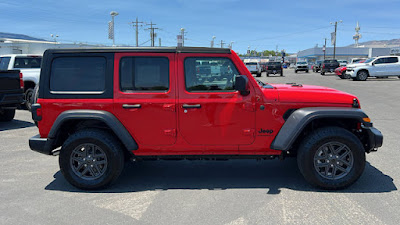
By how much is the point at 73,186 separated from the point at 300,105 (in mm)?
3222

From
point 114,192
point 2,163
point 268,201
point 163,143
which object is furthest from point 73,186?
point 268,201

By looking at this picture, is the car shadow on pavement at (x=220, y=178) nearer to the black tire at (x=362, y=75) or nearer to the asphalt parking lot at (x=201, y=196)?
the asphalt parking lot at (x=201, y=196)

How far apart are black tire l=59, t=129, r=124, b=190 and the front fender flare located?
209cm

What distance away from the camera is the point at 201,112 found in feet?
14.4

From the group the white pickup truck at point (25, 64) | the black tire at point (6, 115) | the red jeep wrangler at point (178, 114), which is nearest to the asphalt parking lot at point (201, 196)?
the red jeep wrangler at point (178, 114)

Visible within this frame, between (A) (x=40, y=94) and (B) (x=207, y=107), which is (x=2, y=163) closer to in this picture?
(A) (x=40, y=94)

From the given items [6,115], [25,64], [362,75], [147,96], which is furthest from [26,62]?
[362,75]

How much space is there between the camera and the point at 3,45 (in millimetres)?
48156

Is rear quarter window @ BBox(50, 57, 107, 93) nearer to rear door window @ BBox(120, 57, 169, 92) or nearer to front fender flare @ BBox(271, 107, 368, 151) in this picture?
rear door window @ BBox(120, 57, 169, 92)

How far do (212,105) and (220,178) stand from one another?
47.2 inches

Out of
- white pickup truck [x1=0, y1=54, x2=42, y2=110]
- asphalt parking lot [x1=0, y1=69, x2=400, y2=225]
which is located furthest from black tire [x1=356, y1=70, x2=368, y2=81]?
white pickup truck [x1=0, y1=54, x2=42, y2=110]

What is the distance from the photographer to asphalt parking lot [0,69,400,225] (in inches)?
145

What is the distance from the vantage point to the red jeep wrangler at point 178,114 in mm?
4379

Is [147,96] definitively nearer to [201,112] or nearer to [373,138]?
[201,112]
